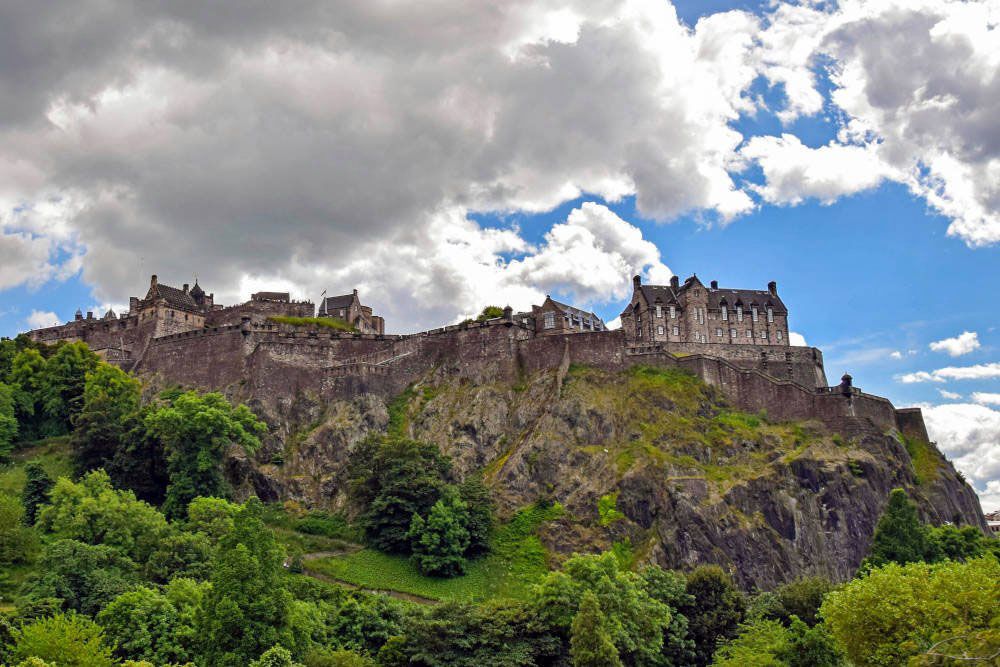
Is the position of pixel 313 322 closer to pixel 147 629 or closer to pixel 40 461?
pixel 40 461

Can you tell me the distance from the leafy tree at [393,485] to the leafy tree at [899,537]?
3017 centimetres

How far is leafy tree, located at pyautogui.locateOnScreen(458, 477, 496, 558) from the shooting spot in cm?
6781

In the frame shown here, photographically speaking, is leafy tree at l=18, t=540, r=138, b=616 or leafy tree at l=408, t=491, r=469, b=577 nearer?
leafy tree at l=18, t=540, r=138, b=616

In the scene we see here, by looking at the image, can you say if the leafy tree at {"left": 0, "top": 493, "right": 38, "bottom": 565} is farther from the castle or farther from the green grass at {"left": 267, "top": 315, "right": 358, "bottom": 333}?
the green grass at {"left": 267, "top": 315, "right": 358, "bottom": 333}

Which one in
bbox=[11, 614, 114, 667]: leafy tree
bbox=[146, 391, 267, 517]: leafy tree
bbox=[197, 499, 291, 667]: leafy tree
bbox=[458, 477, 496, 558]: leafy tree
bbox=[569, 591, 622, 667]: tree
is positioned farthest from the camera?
bbox=[146, 391, 267, 517]: leafy tree

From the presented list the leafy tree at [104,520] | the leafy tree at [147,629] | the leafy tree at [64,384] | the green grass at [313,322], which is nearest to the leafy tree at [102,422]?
the leafy tree at [64,384]

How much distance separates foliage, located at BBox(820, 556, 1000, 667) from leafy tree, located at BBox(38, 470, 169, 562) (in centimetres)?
4032

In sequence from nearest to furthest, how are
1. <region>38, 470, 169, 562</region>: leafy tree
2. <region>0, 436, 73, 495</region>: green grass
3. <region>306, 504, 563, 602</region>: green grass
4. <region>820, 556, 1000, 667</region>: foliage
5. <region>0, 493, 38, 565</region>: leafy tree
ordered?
1. <region>820, 556, 1000, 667</region>: foliage
2. <region>38, 470, 169, 562</region>: leafy tree
3. <region>0, 493, 38, 565</region>: leafy tree
4. <region>306, 504, 563, 602</region>: green grass
5. <region>0, 436, 73, 495</region>: green grass

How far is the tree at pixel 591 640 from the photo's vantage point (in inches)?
1811

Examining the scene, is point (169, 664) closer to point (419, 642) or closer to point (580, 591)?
point (419, 642)

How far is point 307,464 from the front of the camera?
254ft

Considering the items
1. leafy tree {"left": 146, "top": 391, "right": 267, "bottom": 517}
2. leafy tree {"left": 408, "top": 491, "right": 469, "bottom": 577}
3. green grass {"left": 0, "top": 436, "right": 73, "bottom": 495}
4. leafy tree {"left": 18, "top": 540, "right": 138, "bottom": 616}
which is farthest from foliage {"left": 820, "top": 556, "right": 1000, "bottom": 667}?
green grass {"left": 0, "top": 436, "right": 73, "bottom": 495}

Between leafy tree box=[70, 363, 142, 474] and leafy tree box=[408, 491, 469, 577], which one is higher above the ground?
leafy tree box=[70, 363, 142, 474]

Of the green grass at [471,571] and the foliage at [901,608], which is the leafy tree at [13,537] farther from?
the foliage at [901,608]
